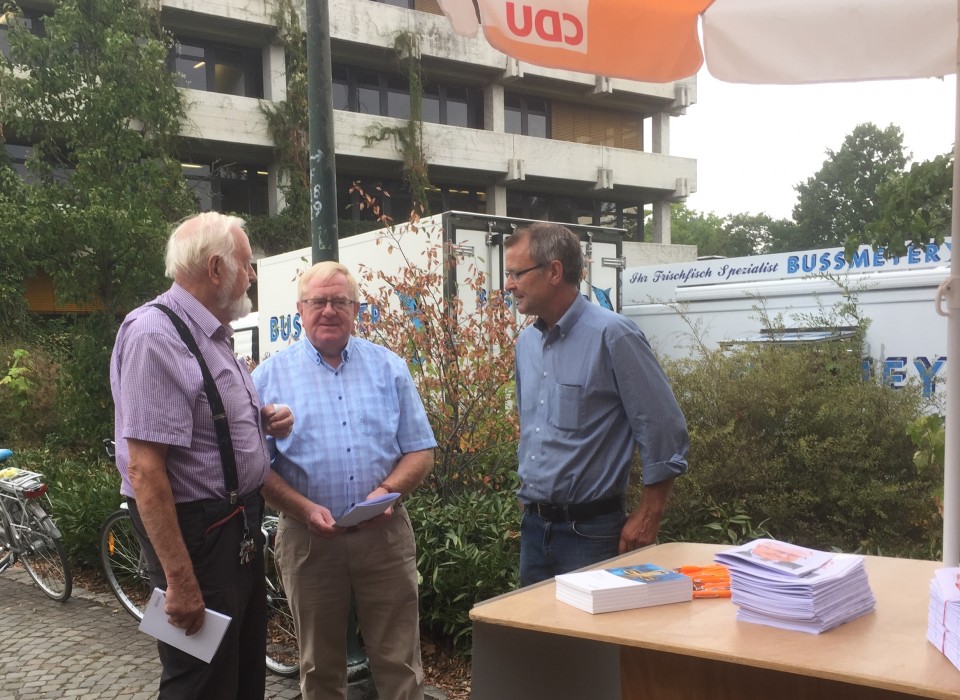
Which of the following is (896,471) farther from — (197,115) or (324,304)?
(197,115)

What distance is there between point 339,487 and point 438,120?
2800 centimetres

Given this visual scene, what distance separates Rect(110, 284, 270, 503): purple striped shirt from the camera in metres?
2.37

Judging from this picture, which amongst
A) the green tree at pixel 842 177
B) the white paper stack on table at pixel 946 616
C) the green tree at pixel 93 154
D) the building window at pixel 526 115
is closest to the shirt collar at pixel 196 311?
the white paper stack on table at pixel 946 616

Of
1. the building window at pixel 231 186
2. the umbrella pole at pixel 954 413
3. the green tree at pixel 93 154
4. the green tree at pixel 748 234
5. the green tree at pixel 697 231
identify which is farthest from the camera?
the green tree at pixel 697 231

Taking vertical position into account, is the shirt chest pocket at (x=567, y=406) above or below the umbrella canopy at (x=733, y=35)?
below

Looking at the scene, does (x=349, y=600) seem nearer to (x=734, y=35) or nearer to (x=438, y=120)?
(x=734, y=35)

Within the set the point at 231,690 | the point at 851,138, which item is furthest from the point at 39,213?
the point at 851,138

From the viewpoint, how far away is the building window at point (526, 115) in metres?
31.1

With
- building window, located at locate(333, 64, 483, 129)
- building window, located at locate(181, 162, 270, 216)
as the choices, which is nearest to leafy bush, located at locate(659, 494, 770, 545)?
building window, located at locate(181, 162, 270, 216)

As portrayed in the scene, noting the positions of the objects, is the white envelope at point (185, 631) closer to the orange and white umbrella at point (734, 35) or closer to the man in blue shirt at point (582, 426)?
the man in blue shirt at point (582, 426)

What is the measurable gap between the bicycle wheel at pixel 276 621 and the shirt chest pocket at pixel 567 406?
7.36 ft

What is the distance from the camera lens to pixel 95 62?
472 inches

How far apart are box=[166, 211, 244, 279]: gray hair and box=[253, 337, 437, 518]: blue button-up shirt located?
2.34 feet

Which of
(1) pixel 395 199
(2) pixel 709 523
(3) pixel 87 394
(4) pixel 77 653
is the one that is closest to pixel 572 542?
(2) pixel 709 523
